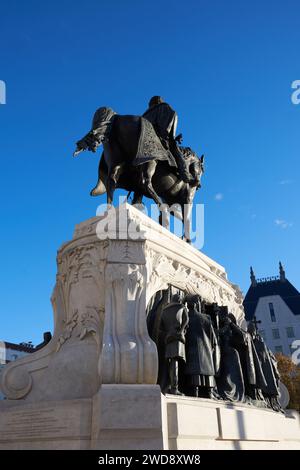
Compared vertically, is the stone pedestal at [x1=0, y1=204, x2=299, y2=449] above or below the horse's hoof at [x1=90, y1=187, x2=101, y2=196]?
below

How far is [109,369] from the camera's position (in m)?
4.89

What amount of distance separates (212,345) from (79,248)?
219cm

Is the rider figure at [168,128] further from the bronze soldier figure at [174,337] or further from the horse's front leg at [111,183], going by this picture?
the bronze soldier figure at [174,337]

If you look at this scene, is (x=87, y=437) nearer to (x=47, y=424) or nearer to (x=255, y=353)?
(x=47, y=424)

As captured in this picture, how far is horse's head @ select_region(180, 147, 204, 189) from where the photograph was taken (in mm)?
9734

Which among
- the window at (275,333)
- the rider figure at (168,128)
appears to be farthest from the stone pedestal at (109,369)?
the window at (275,333)

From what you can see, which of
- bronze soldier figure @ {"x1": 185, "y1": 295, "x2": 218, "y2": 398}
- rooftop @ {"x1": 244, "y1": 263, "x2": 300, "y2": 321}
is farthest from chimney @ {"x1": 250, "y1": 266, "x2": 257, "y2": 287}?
bronze soldier figure @ {"x1": 185, "y1": 295, "x2": 218, "y2": 398}

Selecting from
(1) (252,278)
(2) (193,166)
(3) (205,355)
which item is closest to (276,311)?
(1) (252,278)

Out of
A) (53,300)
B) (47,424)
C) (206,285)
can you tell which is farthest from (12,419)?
(206,285)

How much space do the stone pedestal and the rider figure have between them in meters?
2.72

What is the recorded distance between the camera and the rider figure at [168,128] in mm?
9031

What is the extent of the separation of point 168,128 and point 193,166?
1.14m

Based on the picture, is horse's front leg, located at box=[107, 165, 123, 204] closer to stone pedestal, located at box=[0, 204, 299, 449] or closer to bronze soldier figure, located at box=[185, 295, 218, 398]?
stone pedestal, located at box=[0, 204, 299, 449]

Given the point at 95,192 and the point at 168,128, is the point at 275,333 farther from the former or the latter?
the point at 95,192
